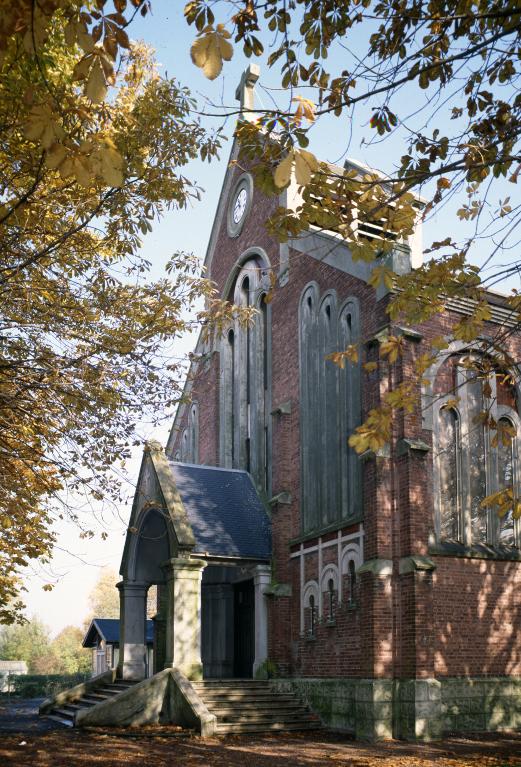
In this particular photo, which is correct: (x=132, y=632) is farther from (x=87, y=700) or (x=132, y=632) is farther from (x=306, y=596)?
(x=306, y=596)

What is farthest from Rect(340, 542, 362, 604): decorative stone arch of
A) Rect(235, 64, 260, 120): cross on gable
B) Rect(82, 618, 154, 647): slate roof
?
Rect(82, 618, 154, 647): slate roof

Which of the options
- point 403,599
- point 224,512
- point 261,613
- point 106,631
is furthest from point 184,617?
point 106,631

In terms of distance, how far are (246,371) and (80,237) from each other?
12817 mm

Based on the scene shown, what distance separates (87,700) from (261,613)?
586 centimetres

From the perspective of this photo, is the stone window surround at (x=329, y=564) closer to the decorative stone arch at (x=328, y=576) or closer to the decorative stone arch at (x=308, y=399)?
the decorative stone arch at (x=328, y=576)

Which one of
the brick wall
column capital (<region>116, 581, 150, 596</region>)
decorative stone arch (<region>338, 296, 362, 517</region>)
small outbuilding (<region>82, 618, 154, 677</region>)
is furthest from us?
small outbuilding (<region>82, 618, 154, 677</region>)

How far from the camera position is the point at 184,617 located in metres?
20.0

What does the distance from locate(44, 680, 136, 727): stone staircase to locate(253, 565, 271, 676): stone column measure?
3906 mm

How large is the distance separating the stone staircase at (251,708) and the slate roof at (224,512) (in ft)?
10.5

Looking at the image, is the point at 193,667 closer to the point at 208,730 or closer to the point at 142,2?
the point at 208,730

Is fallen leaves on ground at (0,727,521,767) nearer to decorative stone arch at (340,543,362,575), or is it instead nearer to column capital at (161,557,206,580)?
decorative stone arch at (340,543,362,575)

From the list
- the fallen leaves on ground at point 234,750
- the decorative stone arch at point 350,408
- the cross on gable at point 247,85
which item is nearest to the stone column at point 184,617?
the fallen leaves on ground at point 234,750

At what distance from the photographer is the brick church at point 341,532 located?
1745 centimetres

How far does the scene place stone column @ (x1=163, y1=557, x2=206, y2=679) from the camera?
19672mm
